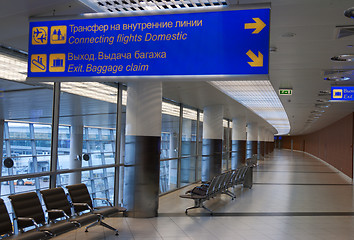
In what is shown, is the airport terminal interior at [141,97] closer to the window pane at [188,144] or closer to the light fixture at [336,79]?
the light fixture at [336,79]

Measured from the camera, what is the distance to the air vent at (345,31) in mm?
5258

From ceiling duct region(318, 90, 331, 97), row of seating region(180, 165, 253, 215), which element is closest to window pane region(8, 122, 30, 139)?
row of seating region(180, 165, 253, 215)

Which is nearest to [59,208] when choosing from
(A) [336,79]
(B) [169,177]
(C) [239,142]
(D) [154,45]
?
(D) [154,45]

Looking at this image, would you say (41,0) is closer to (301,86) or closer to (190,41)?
(190,41)

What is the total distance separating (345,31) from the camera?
5395 mm

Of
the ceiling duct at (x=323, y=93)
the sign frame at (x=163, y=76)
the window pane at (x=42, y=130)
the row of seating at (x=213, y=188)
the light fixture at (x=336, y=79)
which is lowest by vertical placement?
the row of seating at (x=213, y=188)

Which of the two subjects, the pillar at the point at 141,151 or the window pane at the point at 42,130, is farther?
the pillar at the point at 141,151

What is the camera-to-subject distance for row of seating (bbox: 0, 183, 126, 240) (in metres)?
4.99

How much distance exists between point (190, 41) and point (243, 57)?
0.56 metres

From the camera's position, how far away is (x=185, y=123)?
1678 cm

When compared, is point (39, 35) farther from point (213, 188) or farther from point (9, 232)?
point (213, 188)

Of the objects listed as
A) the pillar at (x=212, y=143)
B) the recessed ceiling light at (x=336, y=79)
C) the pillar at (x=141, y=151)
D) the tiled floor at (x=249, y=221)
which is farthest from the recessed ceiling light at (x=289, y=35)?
the pillar at (x=212, y=143)

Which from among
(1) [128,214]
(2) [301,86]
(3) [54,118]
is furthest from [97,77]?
(2) [301,86]

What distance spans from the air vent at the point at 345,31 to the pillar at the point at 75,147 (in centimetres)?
550
